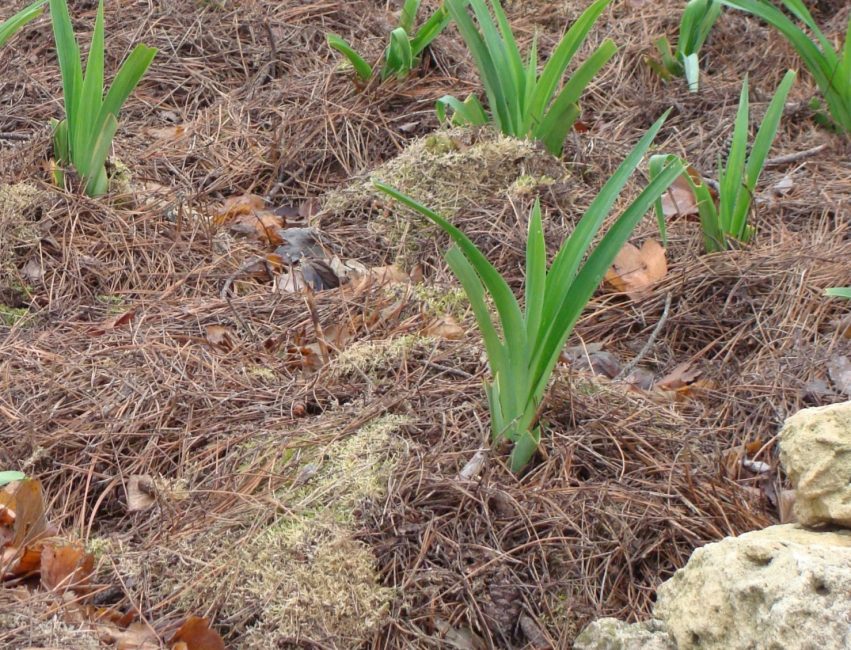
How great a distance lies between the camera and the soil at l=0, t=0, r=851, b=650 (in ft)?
5.68

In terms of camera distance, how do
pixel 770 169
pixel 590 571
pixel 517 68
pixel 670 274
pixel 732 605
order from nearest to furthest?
1. pixel 732 605
2. pixel 590 571
3. pixel 670 274
4. pixel 517 68
5. pixel 770 169

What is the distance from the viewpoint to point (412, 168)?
9.89ft

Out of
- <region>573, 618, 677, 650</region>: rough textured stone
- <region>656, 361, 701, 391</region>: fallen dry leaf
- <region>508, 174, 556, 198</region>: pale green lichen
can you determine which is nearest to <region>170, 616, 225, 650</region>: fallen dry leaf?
<region>573, 618, 677, 650</region>: rough textured stone

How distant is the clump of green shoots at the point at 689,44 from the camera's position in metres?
3.43

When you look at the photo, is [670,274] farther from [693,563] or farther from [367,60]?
[367,60]

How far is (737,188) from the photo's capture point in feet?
8.55

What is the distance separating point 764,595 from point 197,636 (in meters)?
0.87

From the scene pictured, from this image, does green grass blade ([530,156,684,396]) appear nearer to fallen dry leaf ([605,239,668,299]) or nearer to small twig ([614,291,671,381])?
small twig ([614,291,671,381])

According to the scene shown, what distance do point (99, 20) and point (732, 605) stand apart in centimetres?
227

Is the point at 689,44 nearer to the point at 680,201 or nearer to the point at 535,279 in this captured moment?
the point at 680,201

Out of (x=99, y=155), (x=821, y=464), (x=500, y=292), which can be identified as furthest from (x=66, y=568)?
(x=99, y=155)

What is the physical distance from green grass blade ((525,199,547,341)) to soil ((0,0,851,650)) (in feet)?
0.78

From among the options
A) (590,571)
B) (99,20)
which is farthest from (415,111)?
(590,571)

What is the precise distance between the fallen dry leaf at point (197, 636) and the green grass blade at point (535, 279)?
29.0 inches
